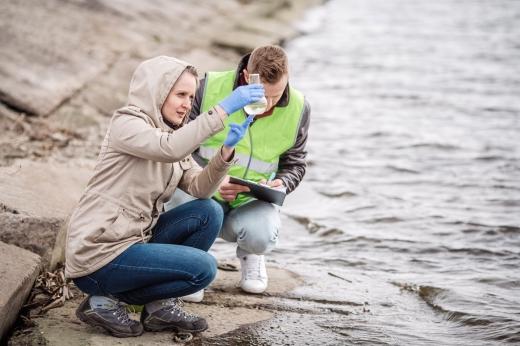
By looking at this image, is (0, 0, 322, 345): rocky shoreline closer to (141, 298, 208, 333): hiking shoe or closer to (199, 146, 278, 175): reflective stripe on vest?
(141, 298, 208, 333): hiking shoe

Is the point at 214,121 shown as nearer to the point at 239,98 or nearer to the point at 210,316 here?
the point at 239,98

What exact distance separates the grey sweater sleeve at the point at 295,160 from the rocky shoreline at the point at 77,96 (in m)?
0.64

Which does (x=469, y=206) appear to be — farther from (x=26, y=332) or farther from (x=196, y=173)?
(x=26, y=332)

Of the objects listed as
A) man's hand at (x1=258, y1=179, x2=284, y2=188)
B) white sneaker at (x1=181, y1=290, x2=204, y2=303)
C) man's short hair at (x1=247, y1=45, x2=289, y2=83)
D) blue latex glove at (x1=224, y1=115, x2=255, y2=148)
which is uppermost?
man's short hair at (x1=247, y1=45, x2=289, y2=83)

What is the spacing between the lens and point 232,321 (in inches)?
162

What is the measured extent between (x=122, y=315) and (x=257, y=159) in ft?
4.32

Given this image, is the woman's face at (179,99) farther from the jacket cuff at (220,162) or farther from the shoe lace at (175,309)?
the shoe lace at (175,309)

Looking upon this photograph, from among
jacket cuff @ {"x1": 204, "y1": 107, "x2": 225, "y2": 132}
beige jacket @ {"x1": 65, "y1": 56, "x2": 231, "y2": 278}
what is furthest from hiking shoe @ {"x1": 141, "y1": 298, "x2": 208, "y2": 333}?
jacket cuff @ {"x1": 204, "y1": 107, "x2": 225, "y2": 132}

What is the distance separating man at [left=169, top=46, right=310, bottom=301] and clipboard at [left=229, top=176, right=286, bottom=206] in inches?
3.6

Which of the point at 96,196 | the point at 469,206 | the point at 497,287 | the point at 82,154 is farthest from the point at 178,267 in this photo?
the point at 469,206

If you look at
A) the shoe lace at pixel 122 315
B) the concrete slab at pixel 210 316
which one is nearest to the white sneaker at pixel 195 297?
the concrete slab at pixel 210 316

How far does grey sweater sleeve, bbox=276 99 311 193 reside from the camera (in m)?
4.69

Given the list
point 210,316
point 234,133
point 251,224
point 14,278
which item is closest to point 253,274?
point 251,224

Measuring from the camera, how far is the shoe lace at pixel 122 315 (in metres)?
3.74
